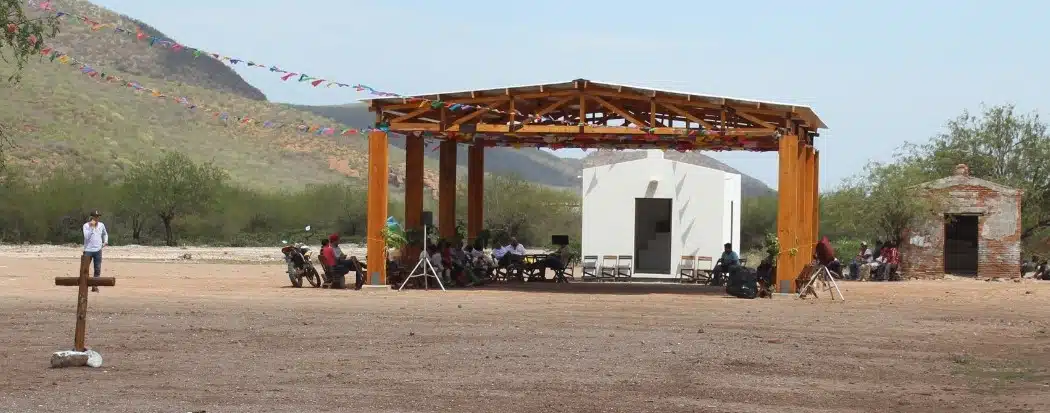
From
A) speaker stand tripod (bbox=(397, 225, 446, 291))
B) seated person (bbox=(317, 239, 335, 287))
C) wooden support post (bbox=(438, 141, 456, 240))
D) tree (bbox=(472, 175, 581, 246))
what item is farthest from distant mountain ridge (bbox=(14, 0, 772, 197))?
seated person (bbox=(317, 239, 335, 287))

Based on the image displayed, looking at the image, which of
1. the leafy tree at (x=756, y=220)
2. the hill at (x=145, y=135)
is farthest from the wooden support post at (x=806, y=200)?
the hill at (x=145, y=135)

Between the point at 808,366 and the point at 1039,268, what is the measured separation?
24238mm

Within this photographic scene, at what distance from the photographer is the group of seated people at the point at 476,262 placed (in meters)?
27.4

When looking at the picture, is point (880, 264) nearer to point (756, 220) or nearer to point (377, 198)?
point (377, 198)

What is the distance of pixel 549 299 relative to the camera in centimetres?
2384

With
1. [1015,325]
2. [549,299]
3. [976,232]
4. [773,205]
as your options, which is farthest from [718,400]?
[773,205]

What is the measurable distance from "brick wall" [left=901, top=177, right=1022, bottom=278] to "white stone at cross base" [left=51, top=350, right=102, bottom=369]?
26.1m

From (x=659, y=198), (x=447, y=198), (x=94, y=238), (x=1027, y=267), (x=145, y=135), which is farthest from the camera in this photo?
(x=145, y=135)

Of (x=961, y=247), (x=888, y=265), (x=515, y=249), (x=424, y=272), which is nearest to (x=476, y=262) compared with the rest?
(x=515, y=249)

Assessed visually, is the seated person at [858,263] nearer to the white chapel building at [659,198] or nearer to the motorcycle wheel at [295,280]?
the white chapel building at [659,198]

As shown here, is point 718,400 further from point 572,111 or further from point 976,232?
point 976,232

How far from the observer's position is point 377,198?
83.7 ft

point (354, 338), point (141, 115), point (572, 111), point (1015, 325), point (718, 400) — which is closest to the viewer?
point (718, 400)

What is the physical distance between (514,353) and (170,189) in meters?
43.8
